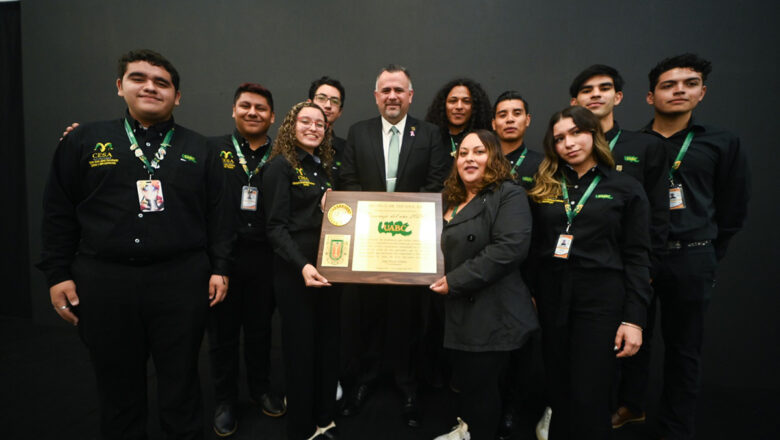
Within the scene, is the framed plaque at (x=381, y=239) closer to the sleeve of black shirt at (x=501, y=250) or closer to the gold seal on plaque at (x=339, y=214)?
the gold seal on plaque at (x=339, y=214)

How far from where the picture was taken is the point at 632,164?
202 centimetres

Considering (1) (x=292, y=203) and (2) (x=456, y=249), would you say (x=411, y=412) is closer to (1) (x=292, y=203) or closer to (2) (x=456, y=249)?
(2) (x=456, y=249)

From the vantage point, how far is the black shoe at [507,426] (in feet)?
7.41

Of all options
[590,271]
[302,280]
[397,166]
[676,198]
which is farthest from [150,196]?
[676,198]

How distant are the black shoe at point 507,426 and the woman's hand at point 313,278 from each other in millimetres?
1708

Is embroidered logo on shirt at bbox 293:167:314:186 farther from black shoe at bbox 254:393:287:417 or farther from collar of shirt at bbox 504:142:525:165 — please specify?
black shoe at bbox 254:393:287:417

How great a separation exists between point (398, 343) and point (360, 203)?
125cm

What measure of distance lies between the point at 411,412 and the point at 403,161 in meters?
1.94

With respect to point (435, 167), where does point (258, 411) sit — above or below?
below

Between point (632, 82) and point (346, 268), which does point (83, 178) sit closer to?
point (346, 268)

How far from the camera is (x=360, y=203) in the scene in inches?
78.5

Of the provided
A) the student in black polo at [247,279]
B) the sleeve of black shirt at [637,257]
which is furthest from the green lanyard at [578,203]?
the student in black polo at [247,279]

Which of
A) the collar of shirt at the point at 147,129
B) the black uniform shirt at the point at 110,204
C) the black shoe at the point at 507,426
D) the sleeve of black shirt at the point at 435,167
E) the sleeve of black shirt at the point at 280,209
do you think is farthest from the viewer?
the sleeve of black shirt at the point at 435,167

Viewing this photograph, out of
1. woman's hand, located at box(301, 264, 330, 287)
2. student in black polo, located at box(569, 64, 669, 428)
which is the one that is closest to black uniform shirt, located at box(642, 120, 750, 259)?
student in black polo, located at box(569, 64, 669, 428)
